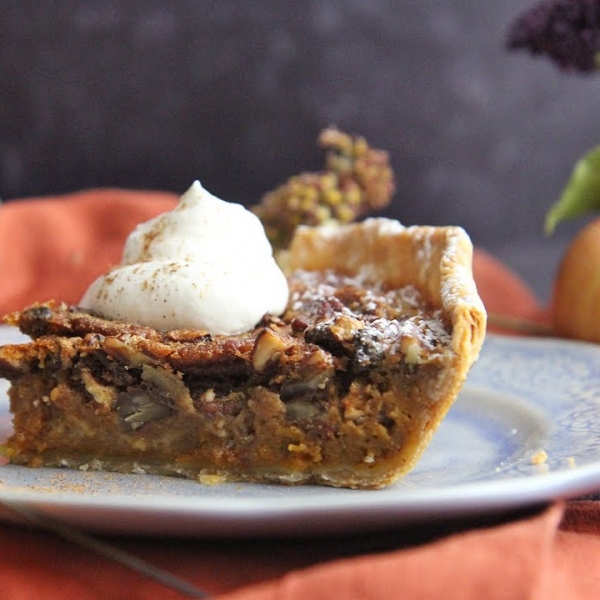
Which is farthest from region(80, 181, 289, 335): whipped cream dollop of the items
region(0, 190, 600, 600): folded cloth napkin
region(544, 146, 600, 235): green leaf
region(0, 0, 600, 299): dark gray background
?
region(0, 0, 600, 299): dark gray background

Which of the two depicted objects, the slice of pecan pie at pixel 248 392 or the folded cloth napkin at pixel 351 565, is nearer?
the folded cloth napkin at pixel 351 565

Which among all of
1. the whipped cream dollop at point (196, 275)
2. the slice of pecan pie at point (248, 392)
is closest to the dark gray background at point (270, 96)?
the whipped cream dollop at point (196, 275)

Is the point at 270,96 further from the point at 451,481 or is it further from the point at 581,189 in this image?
the point at 451,481

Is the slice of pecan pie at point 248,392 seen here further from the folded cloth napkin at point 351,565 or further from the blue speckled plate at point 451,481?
the folded cloth napkin at point 351,565

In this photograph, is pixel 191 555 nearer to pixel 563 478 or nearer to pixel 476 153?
pixel 563 478

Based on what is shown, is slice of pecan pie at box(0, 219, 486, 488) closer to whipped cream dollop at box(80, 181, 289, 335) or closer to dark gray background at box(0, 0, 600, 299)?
whipped cream dollop at box(80, 181, 289, 335)

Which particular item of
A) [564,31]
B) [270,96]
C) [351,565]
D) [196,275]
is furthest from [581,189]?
[351,565]

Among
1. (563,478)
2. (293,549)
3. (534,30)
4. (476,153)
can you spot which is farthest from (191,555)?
(476,153)
